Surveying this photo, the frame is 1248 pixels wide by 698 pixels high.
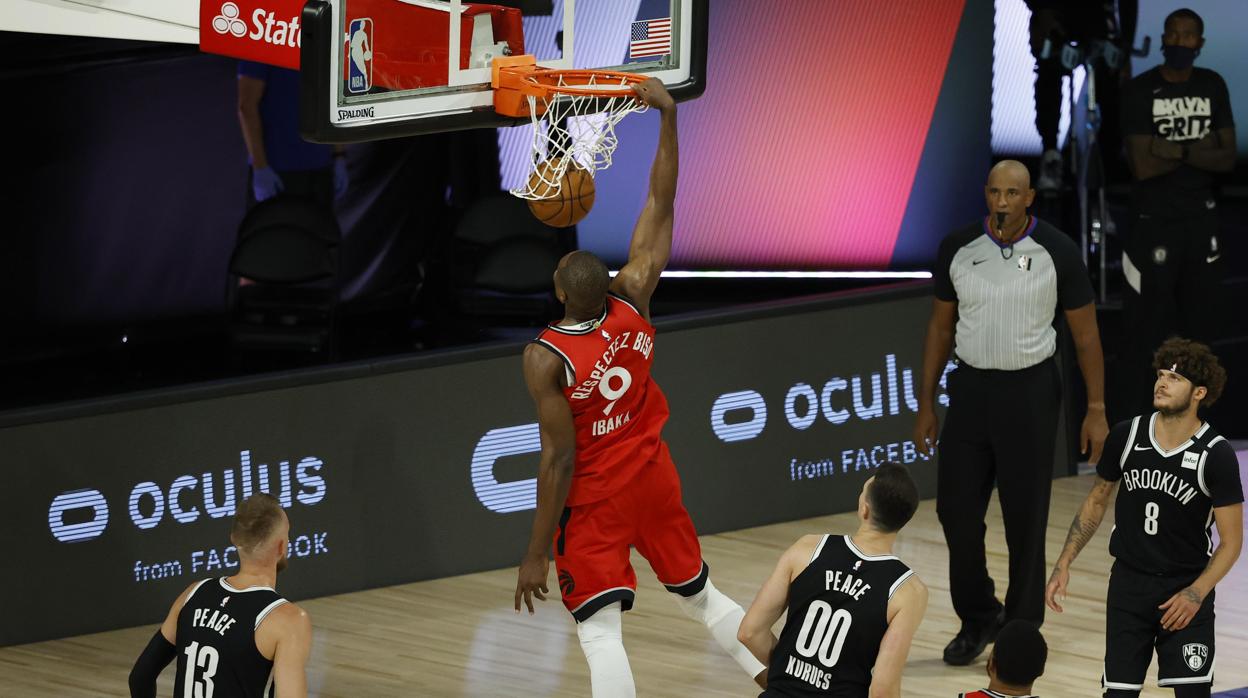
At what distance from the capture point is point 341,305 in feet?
37.9

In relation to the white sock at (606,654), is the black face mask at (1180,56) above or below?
above

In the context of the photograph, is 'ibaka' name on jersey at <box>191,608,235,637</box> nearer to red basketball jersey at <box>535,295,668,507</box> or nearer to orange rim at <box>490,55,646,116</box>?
red basketball jersey at <box>535,295,668,507</box>

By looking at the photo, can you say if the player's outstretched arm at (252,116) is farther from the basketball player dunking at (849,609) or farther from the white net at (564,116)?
the basketball player dunking at (849,609)

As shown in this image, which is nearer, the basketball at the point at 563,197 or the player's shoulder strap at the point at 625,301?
the player's shoulder strap at the point at 625,301

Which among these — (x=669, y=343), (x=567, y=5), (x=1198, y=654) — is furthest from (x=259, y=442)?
(x=1198, y=654)

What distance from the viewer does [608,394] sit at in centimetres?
616

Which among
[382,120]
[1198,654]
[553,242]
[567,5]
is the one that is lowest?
[1198,654]

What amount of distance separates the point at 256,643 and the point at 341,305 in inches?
273

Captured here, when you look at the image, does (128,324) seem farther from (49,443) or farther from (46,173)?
(49,443)

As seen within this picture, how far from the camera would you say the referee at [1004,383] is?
736 centimetres

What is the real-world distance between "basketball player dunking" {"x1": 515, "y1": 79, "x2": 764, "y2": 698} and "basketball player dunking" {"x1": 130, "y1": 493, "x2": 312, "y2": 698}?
1.40m

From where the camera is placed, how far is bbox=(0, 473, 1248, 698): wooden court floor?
741 cm

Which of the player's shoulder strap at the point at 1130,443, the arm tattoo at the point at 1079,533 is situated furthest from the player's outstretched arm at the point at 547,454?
the player's shoulder strap at the point at 1130,443

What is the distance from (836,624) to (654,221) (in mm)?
2020
